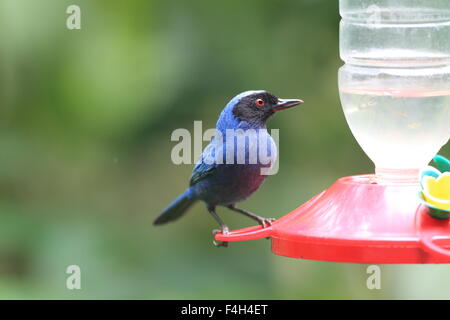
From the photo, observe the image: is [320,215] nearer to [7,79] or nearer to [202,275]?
[202,275]

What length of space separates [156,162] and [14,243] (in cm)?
144

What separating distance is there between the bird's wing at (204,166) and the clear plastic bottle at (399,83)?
43.2 inches

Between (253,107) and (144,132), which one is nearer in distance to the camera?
(253,107)

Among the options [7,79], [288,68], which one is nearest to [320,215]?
[288,68]

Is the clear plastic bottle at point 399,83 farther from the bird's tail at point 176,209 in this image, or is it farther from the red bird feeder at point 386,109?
the bird's tail at point 176,209

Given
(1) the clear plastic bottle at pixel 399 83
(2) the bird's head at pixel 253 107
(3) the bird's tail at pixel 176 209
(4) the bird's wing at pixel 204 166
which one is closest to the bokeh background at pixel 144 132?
(3) the bird's tail at pixel 176 209

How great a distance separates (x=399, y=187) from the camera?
163 inches

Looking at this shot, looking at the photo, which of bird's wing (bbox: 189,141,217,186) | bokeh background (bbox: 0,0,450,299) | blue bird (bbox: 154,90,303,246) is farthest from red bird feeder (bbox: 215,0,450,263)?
bokeh background (bbox: 0,0,450,299)

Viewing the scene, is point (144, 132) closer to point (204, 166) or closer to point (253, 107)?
point (204, 166)

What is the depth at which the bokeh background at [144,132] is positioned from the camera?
21.8 feet

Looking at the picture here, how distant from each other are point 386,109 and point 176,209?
215 cm

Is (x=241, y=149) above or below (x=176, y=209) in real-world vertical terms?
above

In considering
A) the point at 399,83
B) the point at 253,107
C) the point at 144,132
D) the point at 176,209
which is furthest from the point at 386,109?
the point at 144,132

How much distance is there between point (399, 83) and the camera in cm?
448
